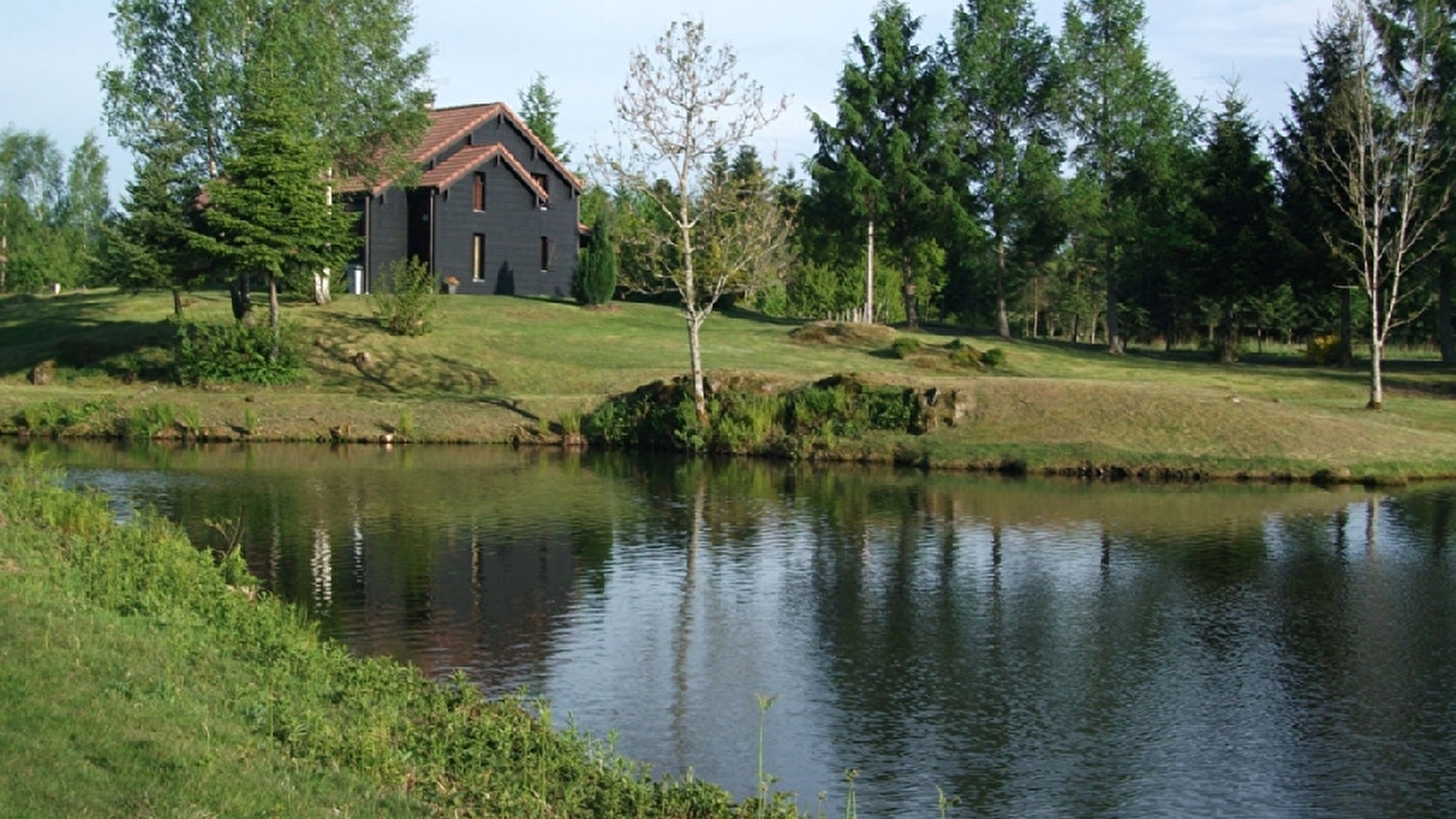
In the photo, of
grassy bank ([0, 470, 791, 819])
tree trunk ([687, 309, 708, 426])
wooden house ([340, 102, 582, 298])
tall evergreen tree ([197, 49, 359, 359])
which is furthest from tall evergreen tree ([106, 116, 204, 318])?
grassy bank ([0, 470, 791, 819])

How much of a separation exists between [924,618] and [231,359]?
28.9 metres

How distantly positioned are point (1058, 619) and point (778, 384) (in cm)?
2015

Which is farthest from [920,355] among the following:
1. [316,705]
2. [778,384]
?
[316,705]

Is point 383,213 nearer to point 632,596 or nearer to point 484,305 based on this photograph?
point 484,305

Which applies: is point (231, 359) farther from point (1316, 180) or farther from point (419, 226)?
point (1316, 180)

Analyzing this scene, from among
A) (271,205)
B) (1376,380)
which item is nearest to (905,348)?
(1376,380)

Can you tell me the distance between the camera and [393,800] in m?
9.52

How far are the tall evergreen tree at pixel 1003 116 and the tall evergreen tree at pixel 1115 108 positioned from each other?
A: 1264mm

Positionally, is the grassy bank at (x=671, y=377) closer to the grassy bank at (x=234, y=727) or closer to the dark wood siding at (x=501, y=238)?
the dark wood siding at (x=501, y=238)

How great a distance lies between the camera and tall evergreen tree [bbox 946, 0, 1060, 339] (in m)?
60.9

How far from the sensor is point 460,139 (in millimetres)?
62062

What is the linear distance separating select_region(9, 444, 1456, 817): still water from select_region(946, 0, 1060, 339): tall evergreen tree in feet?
102

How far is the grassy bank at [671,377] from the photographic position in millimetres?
34000

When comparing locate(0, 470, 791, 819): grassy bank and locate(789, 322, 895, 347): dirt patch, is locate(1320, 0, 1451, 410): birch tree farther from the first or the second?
locate(0, 470, 791, 819): grassy bank
